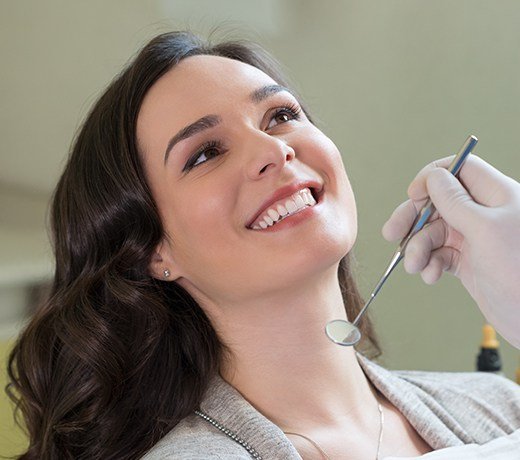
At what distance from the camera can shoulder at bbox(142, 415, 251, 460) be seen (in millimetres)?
1250

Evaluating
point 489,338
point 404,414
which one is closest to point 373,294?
point 404,414

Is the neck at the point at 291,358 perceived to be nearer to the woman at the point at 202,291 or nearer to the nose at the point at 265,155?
the woman at the point at 202,291

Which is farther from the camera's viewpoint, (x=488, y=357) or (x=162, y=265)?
(x=488, y=357)

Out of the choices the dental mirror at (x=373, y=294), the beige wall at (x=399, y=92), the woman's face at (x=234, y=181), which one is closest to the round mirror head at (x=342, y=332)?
the dental mirror at (x=373, y=294)

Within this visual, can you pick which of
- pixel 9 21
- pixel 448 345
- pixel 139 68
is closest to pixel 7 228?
pixel 9 21

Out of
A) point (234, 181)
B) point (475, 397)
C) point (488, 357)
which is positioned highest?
point (234, 181)

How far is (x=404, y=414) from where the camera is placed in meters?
1.53

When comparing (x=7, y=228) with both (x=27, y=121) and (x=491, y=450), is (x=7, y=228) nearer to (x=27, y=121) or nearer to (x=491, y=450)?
(x=27, y=121)

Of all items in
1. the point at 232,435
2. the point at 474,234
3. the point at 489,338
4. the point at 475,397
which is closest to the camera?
the point at 474,234

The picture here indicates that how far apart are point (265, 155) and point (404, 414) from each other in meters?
0.52

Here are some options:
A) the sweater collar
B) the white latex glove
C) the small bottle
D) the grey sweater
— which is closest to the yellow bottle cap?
the small bottle

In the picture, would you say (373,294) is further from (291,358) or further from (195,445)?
(195,445)

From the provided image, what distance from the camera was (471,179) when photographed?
1.29m

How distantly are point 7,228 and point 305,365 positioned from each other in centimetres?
80
